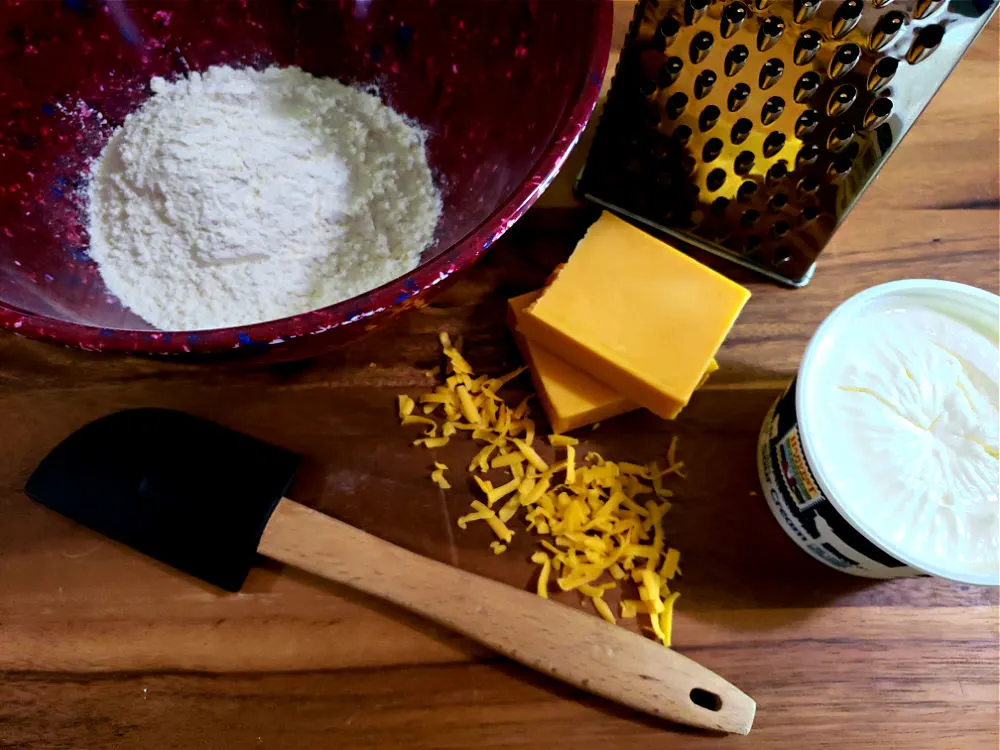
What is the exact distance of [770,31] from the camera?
0.54 m

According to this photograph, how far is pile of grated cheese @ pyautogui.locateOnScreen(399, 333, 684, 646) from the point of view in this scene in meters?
0.62

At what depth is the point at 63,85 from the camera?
2.22ft

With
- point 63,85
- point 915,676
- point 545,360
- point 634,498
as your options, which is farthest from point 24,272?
point 915,676

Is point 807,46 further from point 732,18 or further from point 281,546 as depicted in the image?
point 281,546

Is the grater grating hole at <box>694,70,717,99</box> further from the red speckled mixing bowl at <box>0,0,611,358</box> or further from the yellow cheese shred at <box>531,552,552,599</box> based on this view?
the yellow cheese shred at <box>531,552,552,599</box>

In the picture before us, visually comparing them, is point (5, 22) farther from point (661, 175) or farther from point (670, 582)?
point (670, 582)

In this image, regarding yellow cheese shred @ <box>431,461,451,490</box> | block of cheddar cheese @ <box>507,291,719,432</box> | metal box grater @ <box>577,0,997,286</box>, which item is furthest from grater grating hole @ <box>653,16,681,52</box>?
yellow cheese shred @ <box>431,461,451,490</box>

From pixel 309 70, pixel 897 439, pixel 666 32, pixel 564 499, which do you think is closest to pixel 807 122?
pixel 666 32

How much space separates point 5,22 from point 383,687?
634 mm

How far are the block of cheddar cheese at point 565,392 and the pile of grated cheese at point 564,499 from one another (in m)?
0.02

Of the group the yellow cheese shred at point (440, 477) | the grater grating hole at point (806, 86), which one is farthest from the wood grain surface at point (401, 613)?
the grater grating hole at point (806, 86)

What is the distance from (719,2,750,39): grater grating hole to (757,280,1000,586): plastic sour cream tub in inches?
9.0

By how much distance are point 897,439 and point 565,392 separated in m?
0.26

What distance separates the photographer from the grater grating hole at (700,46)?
567 millimetres
